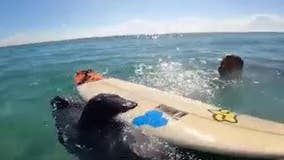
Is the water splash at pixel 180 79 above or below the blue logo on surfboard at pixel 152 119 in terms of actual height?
below

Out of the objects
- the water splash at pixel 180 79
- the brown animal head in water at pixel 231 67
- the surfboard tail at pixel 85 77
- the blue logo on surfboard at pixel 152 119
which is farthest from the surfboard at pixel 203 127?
the water splash at pixel 180 79

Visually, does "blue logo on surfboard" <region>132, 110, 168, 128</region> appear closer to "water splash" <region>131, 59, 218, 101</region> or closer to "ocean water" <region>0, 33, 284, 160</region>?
"ocean water" <region>0, 33, 284, 160</region>

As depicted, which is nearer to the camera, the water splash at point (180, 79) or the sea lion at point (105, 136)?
the sea lion at point (105, 136)

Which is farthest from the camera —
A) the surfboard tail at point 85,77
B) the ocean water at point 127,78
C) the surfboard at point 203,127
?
the surfboard tail at point 85,77

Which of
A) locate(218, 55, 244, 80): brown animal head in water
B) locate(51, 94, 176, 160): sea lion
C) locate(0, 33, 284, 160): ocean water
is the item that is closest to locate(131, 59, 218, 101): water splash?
locate(0, 33, 284, 160): ocean water

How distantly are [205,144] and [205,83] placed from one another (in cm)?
844

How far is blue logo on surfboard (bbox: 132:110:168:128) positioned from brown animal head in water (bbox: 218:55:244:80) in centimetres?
511

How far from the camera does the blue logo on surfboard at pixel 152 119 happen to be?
748 centimetres

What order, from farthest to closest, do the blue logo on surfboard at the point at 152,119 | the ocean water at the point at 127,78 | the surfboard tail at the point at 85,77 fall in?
the surfboard tail at the point at 85,77 → the ocean water at the point at 127,78 → the blue logo on surfboard at the point at 152,119

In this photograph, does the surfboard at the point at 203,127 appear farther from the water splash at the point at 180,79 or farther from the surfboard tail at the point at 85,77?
the water splash at the point at 180,79

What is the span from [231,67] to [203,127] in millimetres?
6418

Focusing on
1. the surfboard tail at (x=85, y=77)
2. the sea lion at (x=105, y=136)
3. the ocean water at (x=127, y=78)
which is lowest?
the ocean water at (x=127, y=78)

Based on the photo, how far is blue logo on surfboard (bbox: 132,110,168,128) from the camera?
7477mm

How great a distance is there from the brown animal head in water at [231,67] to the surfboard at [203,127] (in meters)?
3.65
